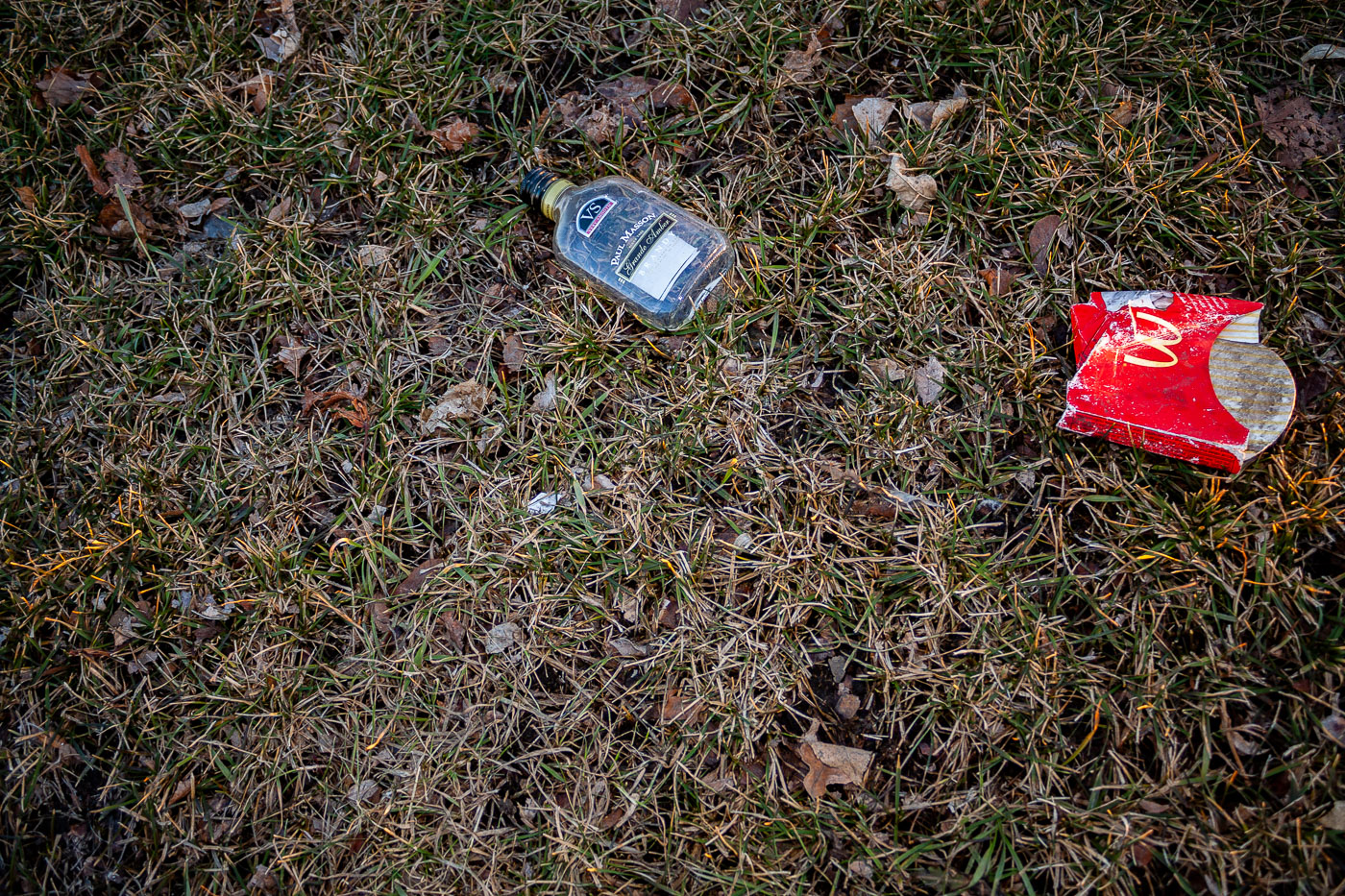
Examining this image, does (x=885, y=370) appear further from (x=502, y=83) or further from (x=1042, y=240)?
(x=502, y=83)

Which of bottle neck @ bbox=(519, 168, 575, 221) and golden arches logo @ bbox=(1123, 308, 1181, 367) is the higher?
bottle neck @ bbox=(519, 168, 575, 221)

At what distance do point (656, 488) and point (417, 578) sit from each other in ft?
2.98

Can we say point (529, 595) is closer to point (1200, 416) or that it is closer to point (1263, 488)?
point (1200, 416)

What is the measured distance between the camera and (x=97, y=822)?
249 centimetres

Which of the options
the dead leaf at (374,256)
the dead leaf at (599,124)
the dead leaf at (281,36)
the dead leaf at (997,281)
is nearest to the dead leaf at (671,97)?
the dead leaf at (599,124)

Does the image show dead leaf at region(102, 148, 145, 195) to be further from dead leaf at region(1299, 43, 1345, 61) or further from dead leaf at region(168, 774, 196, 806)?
dead leaf at region(1299, 43, 1345, 61)

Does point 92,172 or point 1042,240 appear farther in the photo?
point 92,172

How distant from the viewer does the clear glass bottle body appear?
2.55m

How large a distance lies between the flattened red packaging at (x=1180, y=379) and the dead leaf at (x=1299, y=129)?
2.29 ft

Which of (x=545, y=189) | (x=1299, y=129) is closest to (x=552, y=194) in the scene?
(x=545, y=189)

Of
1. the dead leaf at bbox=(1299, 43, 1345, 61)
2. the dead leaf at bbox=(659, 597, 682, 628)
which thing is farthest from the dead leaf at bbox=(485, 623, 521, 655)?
the dead leaf at bbox=(1299, 43, 1345, 61)

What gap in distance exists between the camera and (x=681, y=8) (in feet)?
9.66

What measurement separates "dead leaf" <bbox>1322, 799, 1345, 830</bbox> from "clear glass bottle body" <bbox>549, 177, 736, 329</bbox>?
2.42 meters

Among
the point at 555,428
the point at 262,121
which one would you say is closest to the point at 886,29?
the point at 555,428
